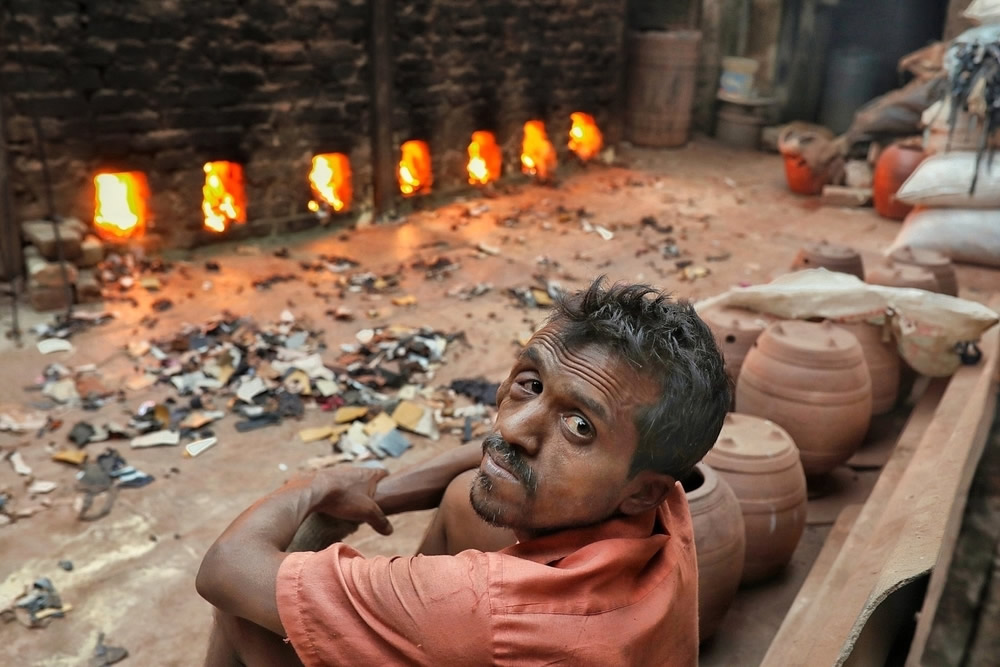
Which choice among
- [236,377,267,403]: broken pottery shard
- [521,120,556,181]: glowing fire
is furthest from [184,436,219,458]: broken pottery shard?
[521,120,556,181]: glowing fire

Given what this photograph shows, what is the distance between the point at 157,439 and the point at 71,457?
0.41 meters

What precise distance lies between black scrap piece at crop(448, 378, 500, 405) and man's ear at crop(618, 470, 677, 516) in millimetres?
3460

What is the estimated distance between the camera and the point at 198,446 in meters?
4.48

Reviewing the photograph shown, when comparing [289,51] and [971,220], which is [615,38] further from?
[971,220]

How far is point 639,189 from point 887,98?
122 inches

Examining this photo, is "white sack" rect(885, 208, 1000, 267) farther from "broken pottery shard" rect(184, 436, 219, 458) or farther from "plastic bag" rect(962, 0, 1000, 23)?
"broken pottery shard" rect(184, 436, 219, 458)

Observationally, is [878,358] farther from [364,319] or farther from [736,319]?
[364,319]

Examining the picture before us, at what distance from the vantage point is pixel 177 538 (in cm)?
374

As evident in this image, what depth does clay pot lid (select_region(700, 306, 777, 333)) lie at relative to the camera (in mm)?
4316

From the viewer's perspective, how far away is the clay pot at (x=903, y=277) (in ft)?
15.7

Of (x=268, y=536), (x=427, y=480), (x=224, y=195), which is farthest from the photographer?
(x=224, y=195)

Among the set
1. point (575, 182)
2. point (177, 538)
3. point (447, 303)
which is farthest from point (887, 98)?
point (177, 538)

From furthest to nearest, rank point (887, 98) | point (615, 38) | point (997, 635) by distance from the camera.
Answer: point (615, 38) → point (887, 98) → point (997, 635)

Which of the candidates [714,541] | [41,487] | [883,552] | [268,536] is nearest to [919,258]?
[883,552]
